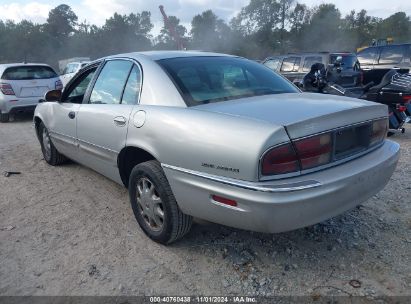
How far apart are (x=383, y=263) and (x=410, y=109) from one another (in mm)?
4394

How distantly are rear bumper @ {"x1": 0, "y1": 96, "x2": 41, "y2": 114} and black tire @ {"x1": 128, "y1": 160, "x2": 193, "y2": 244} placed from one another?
7565 mm

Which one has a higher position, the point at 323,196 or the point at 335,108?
the point at 335,108

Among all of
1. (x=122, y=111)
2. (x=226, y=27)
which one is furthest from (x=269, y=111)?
(x=226, y=27)

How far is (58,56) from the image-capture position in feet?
161

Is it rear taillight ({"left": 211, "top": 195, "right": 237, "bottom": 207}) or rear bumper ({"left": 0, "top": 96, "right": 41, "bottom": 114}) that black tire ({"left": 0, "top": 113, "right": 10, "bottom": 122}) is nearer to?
rear bumper ({"left": 0, "top": 96, "right": 41, "bottom": 114})

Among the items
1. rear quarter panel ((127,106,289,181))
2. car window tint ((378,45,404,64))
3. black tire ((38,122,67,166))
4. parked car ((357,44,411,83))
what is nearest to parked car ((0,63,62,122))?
black tire ((38,122,67,166))

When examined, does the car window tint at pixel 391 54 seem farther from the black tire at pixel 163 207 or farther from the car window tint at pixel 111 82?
the black tire at pixel 163 207

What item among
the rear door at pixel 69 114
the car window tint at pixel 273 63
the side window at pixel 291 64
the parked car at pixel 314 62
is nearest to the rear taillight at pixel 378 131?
the rear door at pixel 69 114

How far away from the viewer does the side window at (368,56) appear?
12.5m

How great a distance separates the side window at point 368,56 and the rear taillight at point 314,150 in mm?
11752

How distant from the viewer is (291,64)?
36.0ft

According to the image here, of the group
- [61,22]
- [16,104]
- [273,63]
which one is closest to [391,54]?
[273,63]

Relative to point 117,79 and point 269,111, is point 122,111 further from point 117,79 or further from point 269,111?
point 269,111

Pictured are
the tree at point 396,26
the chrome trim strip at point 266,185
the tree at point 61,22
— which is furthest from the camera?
the tree at point 61,22
